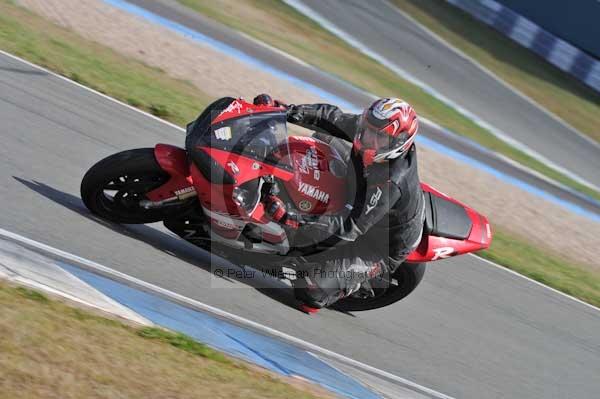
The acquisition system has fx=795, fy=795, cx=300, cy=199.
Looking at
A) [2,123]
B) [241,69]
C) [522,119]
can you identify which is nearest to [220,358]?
[2,123]

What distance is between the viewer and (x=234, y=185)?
5504mm

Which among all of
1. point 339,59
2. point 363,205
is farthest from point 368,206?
point 339,59

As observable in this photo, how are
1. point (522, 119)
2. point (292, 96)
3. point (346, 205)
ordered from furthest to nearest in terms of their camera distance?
point (522, 119) < point (292, 96) < point (346, 205)

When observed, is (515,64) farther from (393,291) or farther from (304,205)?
(304,205)

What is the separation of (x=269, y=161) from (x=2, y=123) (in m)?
2.75

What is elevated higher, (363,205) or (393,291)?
(363,205)

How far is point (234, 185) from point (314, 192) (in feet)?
2.16

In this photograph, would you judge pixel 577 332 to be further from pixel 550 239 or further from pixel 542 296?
pixel 550 239

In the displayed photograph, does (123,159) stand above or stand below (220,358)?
above

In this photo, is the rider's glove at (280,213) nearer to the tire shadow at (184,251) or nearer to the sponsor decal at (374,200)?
the sponsor decal at (374,200)

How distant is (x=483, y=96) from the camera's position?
19266 mm

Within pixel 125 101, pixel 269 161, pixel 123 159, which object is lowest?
pixel 125 101

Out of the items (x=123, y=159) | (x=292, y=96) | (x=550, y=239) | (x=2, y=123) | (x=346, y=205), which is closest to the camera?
(x=123, y=159)

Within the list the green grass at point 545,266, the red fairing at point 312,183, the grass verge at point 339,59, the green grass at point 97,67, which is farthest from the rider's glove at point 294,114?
the grass verge at point 339,59
